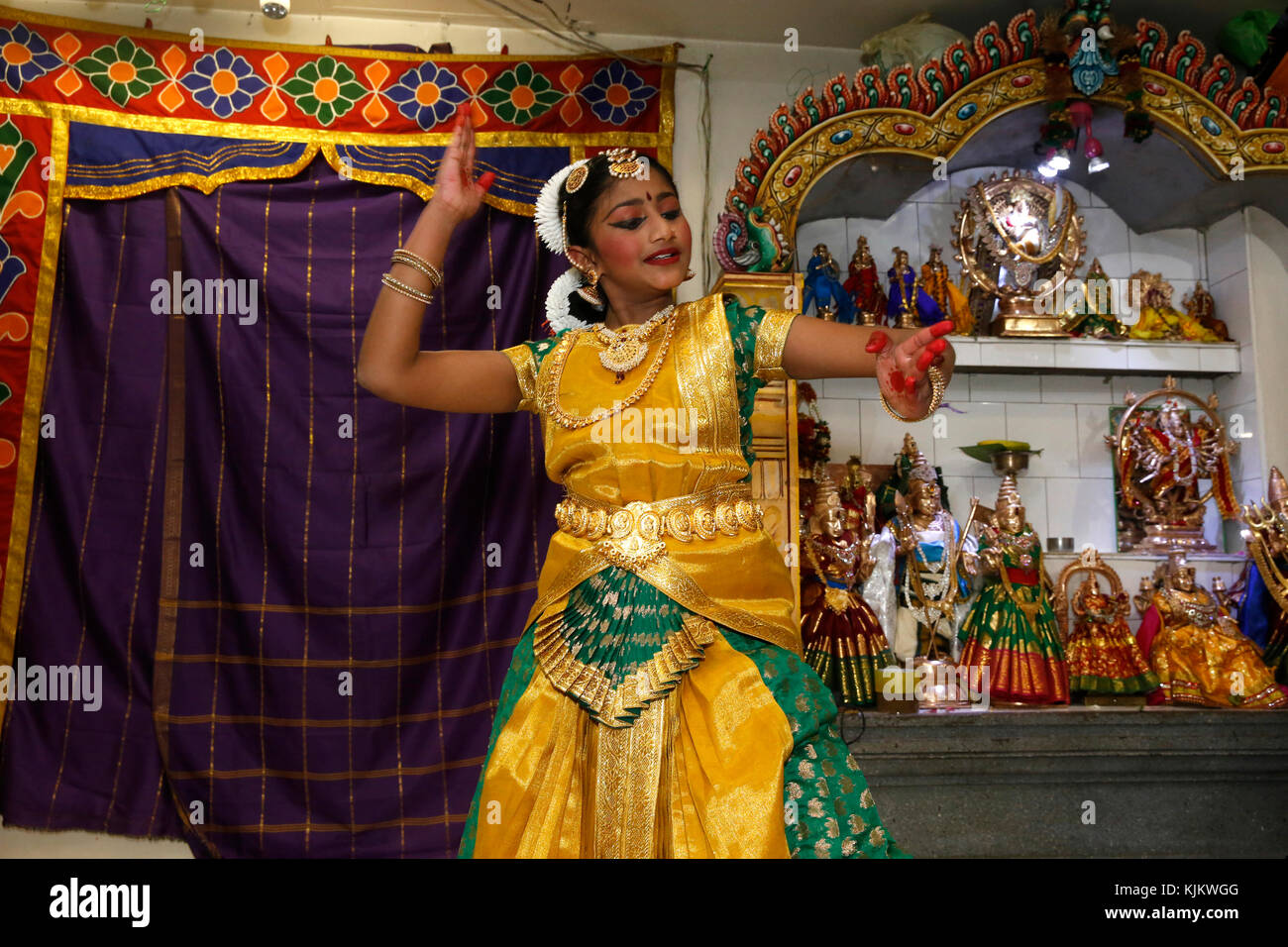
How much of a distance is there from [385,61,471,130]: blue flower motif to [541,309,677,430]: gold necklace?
219cm

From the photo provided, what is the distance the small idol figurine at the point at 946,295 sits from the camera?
4.63 meters

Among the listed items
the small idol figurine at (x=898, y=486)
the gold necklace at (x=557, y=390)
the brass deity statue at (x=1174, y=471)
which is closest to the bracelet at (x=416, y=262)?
the gold necklace at (x=557, y=390)

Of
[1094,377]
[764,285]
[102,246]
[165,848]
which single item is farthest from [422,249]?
[1094,377]

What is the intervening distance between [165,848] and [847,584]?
254 cm

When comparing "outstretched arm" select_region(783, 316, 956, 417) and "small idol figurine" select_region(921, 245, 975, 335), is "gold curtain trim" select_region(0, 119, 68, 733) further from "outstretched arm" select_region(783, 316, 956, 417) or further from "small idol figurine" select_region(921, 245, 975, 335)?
"small idol figurine" select_region(921, 245, 975, 335)

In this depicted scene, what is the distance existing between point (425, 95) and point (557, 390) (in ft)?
7.90

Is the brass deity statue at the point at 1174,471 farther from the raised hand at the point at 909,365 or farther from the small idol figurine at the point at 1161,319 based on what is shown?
the raised hand at the point at 909,365

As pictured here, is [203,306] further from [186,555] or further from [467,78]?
[467,78]

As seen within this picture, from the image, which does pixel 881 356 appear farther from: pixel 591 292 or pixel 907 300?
pixel 907 300

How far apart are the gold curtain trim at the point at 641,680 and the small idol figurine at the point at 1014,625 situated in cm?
223

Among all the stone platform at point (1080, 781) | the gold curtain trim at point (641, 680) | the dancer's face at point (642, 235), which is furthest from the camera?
the stone platform at point (1080, 781)

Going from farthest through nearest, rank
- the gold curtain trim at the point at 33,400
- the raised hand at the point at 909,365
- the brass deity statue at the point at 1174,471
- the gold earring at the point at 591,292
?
the brass deity statue at the point at 1174,471 → the gold curtain trim at the point at 33,400 → the gold earring at the point at 591,292 → the raised hand at the point at 909,365

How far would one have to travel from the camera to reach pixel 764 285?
3840 mm

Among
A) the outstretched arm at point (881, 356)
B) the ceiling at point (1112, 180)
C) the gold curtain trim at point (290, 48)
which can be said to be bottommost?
the outstretched arm at point (881, 356)
